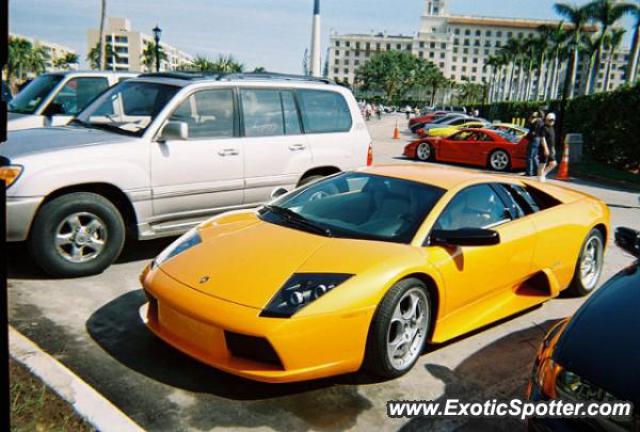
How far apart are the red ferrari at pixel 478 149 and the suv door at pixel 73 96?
1133 cm

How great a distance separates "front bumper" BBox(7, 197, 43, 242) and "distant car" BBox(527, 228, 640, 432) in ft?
13.5

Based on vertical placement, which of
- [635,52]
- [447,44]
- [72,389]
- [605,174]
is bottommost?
[605,174]

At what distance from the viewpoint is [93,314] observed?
4.25m

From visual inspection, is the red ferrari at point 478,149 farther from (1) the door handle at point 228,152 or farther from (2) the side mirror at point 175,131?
(2) the side mirror at point 175,131

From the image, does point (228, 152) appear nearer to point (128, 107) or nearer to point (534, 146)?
point (128, 107)

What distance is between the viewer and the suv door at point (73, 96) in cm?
858

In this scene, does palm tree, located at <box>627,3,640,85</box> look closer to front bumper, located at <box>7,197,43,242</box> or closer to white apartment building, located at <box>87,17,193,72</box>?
front bumper, located at <box>7,197,43,242</box>

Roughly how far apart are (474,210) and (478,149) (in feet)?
42.8

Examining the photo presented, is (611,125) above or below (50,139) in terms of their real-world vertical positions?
above

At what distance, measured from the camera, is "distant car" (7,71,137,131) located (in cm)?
830

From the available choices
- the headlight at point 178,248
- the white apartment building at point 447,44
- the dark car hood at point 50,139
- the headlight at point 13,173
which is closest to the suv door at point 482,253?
the headlight at point 178,248

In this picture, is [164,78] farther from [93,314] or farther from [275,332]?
[275,332]

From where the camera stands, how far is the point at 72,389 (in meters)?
2.96

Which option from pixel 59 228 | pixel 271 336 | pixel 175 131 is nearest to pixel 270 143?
pixel 175 131
